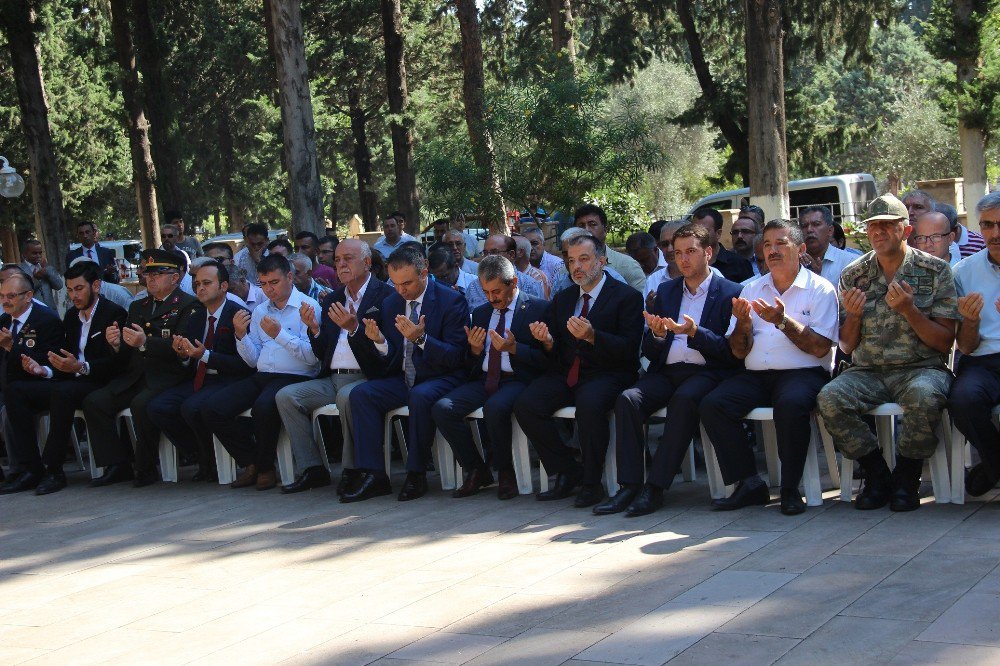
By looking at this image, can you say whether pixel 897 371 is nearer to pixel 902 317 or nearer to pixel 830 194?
pixel 902 317

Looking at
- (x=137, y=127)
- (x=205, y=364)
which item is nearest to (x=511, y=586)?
(x=205, y=364)

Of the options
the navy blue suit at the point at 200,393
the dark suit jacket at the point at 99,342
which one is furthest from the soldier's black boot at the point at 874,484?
the dark suit jacket at the point at 99,342

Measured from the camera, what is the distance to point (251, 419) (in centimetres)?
891

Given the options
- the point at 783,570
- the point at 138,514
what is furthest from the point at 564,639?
the point at 138,514

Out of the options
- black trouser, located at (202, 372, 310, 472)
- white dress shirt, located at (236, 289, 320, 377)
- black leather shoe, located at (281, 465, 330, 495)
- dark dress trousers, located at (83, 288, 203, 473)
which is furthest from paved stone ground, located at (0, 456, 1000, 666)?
dark dress trousers, located at (83, 288, 203, 473)

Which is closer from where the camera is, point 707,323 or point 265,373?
point 707,323

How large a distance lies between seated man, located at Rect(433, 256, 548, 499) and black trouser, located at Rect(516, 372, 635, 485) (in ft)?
0.59

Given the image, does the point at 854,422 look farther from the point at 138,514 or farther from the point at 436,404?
the point at 138,514

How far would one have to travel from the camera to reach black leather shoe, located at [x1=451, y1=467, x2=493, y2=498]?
7.86 m

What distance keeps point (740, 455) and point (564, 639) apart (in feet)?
7.79

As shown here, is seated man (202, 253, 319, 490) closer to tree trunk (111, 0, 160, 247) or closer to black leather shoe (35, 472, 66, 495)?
black leather shoe (35, 472, 66, 495)

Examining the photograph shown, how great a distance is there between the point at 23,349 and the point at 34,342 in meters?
0.10

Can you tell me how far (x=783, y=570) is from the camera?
539cm

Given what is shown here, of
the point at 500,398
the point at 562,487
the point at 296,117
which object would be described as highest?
the point at 296,117
